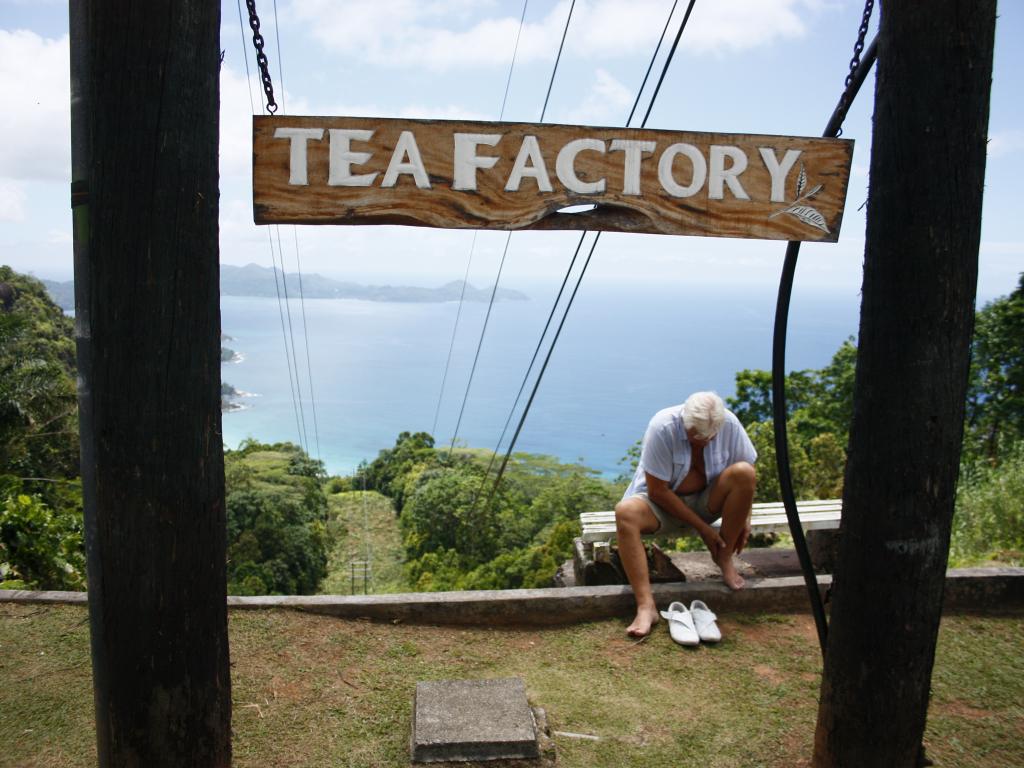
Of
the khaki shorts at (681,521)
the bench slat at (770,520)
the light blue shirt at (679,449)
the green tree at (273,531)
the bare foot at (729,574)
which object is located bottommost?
the green tree at (273,531)

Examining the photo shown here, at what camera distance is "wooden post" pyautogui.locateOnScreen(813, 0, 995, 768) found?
239 centimetres

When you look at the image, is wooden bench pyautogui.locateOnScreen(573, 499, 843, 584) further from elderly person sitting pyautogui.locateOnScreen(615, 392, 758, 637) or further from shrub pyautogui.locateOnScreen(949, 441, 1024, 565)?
shrub pyautogui.locateOnScreen(949, 441, 1024, 565)

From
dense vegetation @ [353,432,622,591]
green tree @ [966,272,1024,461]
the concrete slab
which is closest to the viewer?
the concrete slab

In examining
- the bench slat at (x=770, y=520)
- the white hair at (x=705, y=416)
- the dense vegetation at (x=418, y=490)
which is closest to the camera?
the white hair at (x=705, y=416)

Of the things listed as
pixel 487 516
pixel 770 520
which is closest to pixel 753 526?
pixel 770 520

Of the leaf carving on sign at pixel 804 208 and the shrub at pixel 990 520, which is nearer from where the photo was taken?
the leaf carving on sign at pixel 804 208

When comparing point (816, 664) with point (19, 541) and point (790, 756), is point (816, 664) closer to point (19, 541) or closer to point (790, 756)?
point (790, 756)

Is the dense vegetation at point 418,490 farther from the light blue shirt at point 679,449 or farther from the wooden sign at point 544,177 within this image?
the wooden sign at point 544,177

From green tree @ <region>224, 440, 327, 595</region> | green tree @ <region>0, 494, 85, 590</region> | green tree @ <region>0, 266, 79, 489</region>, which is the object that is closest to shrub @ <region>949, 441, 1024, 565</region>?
green tree @ <region>0, 494, 85, 590</region>

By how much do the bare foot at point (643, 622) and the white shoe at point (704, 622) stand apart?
0.63 feet

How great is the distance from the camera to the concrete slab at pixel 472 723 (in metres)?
2.95

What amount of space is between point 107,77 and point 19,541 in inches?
168

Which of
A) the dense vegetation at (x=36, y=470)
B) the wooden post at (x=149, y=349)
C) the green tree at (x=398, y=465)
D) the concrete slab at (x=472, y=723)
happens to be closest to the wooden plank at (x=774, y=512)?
the concrete slab at (x=472, y=723)

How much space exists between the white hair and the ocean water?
57.2 meters
